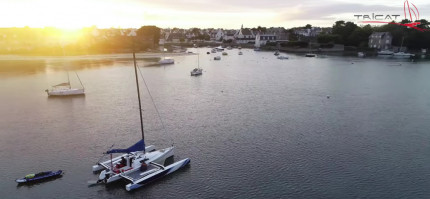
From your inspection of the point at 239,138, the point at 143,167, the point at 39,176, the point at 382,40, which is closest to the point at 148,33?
the point at 382,40

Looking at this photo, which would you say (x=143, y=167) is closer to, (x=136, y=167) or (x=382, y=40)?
(x=136, y=167)

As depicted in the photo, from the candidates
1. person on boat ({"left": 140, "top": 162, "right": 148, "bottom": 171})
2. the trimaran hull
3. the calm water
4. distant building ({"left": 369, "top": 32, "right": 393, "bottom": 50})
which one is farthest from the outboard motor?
distant building ({"left": 369, "top": 32, "right": 393, "bottom": 50})

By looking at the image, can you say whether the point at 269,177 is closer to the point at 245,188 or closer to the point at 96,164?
the point at 245,188

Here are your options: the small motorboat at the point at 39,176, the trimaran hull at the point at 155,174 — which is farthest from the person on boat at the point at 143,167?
the small motorboat at the point at 39,176

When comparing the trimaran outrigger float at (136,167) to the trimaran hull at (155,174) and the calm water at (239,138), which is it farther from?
the calm water at (239,138)

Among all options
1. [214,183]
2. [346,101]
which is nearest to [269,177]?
[214,183]

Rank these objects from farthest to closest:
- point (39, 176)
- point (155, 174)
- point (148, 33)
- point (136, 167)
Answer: point (148, 33) → point (136, 167) → point (155, 174) → point (39, 176)

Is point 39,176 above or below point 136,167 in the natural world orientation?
below
